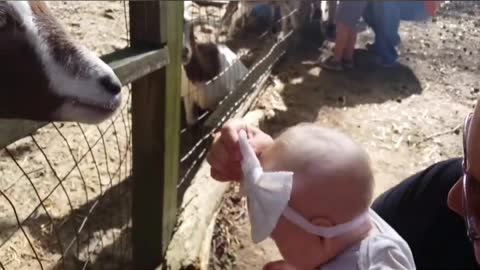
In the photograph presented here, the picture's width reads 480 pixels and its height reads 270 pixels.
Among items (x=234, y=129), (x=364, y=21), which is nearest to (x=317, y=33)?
(x=364, y=21)

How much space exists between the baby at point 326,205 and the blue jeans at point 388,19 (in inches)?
133

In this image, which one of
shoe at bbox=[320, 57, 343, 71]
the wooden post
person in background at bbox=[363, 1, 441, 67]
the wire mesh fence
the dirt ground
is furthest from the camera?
shoe at bbox=[320, 57, 343, 71]

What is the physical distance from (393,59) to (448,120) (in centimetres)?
168

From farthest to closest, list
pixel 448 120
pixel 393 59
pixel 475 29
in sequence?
pixel 393 59 → pixel 448 120 → pixel 475 29

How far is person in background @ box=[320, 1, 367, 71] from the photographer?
16.7 feet

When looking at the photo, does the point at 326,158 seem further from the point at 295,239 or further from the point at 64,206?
the point at 64,206

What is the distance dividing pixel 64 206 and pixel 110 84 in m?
1.46

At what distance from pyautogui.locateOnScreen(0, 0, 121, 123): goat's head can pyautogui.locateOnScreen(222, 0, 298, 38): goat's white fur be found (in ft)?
11.6

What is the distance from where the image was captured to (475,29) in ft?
5.63

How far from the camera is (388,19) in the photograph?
15.9 feet

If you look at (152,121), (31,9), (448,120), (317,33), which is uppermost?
(31,9)

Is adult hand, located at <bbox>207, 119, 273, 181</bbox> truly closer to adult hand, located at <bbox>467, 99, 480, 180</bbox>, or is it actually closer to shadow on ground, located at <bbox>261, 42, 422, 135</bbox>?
adult hand, located at <bbox>467, 99, 480, 180</bbox>

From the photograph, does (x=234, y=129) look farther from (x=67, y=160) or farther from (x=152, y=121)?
(x=67, y=160)

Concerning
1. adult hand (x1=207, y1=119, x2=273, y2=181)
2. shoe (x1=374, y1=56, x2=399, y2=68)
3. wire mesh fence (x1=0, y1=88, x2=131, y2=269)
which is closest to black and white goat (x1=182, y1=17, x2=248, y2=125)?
wire mesh fence (x1=0, y1=88, x2=131, y2=269)
